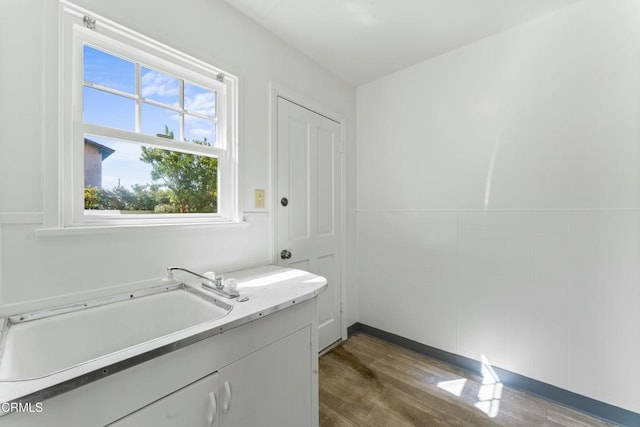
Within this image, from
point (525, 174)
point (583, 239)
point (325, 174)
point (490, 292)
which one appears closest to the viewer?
point (583, 239)

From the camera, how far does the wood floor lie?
5.28ft

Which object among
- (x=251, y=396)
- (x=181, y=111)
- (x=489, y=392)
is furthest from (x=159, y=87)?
(x=489, y=392)

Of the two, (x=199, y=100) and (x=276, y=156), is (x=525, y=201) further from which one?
(x=199, y=100)

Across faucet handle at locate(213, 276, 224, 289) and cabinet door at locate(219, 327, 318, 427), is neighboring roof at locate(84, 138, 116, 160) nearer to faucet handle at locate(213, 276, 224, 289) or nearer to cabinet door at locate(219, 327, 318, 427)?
faucet handle at locate(213, 276, 224, 289)

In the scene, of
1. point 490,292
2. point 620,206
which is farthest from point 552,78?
point 490,292

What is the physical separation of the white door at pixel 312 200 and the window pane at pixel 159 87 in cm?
70

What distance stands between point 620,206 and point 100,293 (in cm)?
282

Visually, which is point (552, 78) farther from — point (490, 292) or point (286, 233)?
point (286, 233)

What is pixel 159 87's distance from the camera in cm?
149

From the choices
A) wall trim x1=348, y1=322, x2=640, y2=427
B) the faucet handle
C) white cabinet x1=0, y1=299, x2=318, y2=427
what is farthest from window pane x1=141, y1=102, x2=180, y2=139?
wall trim x1=348, y1=322, x2=640, y2=427

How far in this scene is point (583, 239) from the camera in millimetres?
1686

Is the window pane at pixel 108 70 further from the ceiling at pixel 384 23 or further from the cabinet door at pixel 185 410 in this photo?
the cabinet door at pixel 185 410

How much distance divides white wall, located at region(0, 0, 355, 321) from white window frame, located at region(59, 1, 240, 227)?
49 millimetres

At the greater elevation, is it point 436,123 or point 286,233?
point 436,123
